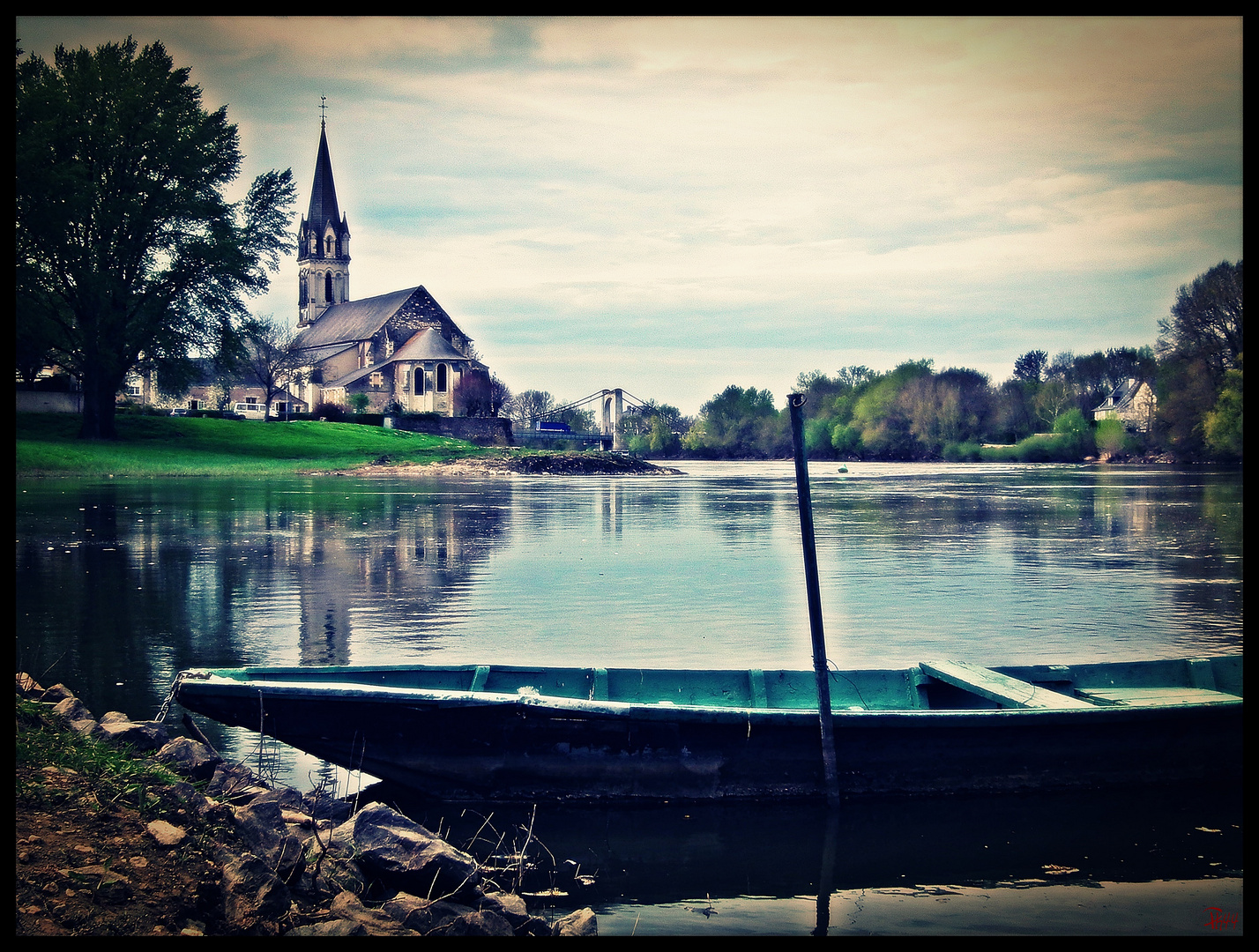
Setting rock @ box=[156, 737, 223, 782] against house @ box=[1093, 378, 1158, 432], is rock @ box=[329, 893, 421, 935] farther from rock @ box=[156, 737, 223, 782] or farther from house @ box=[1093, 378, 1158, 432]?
house @ box=[1093, 378, 1158, 432]

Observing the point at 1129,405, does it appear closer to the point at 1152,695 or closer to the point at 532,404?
the point at 532,404

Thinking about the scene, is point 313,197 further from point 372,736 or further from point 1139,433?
point 372,736

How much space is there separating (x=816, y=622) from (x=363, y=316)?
353ft

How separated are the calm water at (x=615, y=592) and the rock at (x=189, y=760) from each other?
44.6 inches

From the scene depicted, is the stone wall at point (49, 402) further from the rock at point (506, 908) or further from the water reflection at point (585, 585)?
the rock at point (506, 908)

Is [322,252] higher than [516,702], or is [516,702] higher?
[322,252]

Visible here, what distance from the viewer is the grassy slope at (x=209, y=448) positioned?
4516 centimetres

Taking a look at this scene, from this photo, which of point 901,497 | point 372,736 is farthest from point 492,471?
point 372,736

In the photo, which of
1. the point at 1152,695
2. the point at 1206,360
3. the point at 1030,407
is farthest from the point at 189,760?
the point at 1030,407

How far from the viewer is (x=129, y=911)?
4.62 m

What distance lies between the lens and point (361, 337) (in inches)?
4181

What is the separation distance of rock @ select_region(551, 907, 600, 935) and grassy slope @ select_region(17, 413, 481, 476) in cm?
4280

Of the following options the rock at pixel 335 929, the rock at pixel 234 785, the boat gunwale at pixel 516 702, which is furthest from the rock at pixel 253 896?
the boat gunwale at pixel 516 702
